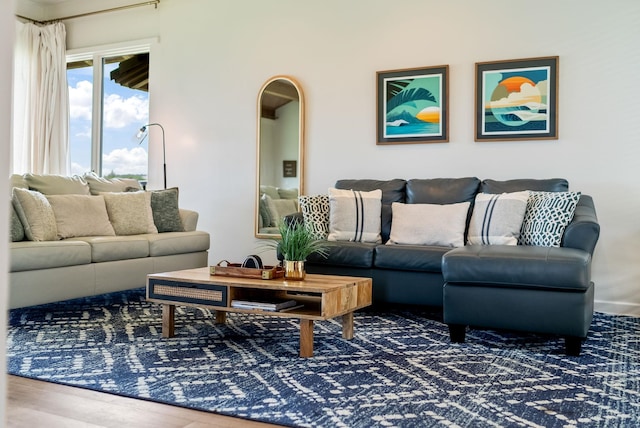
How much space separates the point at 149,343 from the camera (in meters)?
2.95

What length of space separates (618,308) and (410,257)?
160 cm

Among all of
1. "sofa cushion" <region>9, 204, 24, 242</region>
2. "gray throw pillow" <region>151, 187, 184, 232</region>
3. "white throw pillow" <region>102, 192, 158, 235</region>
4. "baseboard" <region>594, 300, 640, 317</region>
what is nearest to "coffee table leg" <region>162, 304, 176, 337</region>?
"sofa cushion" <region>9, 204, 24, 242</region>

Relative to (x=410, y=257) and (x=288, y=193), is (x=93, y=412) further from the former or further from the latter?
(x=288, y=193)

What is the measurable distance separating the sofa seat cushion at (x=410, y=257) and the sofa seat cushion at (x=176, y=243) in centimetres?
166

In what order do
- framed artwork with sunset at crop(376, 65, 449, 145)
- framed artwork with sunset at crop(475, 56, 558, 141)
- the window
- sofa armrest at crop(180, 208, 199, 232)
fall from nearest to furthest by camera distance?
framed artwork with sunset at crop(475, 56, 558, 141) → framed artwork with sunset at crop(376, 65, 449, 145) → sofa armrest at crop(180, 208, 199, 232) → the window

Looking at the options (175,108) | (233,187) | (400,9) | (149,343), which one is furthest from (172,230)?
(400,9)

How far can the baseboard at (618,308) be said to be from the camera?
4.02 meters

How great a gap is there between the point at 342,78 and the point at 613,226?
241cm

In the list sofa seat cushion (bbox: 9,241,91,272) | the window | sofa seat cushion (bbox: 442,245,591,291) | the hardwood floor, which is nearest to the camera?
the hardwood floor

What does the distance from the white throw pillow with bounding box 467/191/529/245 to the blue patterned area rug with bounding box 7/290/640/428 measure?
0.69 metres

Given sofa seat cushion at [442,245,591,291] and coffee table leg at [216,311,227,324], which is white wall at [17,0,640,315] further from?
coffee table leg at [216,311,227,324]

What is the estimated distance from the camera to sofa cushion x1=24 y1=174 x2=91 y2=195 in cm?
422

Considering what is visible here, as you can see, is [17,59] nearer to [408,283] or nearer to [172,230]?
[172,230]

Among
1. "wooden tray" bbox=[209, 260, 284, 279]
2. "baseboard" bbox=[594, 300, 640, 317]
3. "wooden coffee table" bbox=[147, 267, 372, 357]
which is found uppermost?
"wooden tray" bbox=[209, 260, 284, 279]
